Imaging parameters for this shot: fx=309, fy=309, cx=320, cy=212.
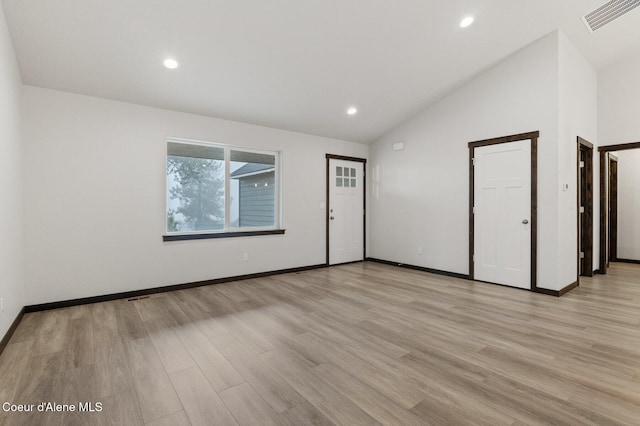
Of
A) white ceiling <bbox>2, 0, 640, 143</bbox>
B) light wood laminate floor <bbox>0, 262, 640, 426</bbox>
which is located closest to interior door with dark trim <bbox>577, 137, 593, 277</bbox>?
light wood laminate floor <bbox>0, 262, 640, 426</bbox>

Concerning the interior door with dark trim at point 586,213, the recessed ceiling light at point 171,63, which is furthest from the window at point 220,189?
the interior door with dark trim at point 586,213

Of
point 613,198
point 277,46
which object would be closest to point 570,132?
point 613,198

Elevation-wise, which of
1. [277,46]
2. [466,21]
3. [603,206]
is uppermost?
[466,21]

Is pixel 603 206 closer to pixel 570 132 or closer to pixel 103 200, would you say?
pixel 570 132

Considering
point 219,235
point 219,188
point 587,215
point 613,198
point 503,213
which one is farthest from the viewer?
point 613,198

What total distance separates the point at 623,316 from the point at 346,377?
10.8 feet

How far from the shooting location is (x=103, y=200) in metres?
3.83

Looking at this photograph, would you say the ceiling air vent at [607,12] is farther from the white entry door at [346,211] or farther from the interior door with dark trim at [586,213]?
the white entry door at [346,211]

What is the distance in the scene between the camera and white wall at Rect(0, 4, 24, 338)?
99.0 inches

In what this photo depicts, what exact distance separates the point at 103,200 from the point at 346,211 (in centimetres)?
410

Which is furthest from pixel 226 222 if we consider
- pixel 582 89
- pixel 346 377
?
pixel 582 89

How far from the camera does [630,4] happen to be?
375cm

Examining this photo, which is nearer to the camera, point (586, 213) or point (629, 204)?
point (586, 213)

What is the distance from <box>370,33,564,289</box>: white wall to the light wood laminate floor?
1374mm
